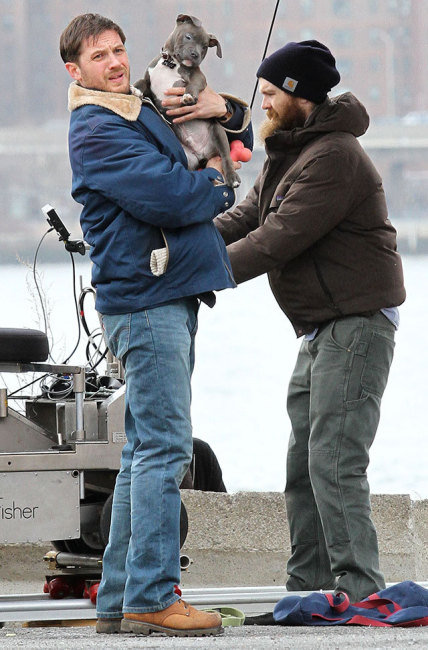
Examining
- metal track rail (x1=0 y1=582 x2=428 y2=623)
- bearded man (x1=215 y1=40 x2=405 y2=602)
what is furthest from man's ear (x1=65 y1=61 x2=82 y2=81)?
metal track rail (x1=0 y1=582 x2=428 y2=623)

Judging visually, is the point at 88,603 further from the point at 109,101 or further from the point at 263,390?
the point at 263,390

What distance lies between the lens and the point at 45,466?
3799 mm

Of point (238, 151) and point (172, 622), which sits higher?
point (238, 151)

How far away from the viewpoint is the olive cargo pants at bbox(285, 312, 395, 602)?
3.50m

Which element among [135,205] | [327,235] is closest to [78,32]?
[135,205]

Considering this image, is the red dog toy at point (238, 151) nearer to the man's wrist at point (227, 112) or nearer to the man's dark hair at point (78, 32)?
the man's wrist at point (227, 112)

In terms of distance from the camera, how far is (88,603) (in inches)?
148

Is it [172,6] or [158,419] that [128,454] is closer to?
[158,419]

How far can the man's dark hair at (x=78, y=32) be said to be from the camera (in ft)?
9.68

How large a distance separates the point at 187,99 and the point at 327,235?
759 mm

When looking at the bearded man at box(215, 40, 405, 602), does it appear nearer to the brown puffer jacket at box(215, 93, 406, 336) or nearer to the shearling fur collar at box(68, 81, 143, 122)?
the brown puffer jacket at box(215, 93, 406, 336)

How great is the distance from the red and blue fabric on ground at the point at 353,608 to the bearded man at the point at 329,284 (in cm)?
15

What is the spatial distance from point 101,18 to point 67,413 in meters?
1.48

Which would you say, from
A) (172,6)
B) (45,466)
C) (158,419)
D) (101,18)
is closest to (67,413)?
(45,466)
